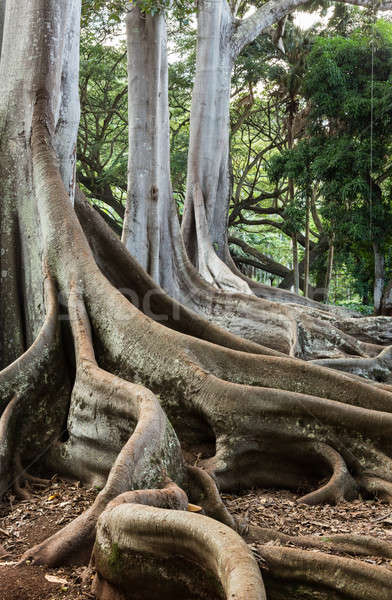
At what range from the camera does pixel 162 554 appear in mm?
2062

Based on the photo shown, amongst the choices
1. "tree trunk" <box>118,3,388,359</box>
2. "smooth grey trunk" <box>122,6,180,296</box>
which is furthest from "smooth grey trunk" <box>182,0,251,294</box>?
"smooth grey trunk" <box>122,6,180,296</box>

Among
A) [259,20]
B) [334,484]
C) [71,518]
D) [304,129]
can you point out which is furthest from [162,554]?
[304,129]

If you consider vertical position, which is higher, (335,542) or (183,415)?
(183,415)

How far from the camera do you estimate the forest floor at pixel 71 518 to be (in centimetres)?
229

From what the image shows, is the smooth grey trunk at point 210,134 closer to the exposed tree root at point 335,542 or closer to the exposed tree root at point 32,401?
the exposed tree root at point 32,401

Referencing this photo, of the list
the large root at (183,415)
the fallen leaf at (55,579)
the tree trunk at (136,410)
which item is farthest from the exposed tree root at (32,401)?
the fallen leaf at (55,579)

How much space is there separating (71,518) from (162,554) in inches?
45.2

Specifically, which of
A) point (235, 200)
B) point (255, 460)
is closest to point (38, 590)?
point (255, 460)

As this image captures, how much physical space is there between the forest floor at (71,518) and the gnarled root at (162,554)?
0.22 metres

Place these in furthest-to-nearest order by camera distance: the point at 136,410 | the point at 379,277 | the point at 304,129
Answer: the point at 304,129
the point at 379,277
the point at 136,410

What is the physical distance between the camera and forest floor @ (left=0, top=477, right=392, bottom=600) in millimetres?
2285

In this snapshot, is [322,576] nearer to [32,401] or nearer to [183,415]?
[183,415]

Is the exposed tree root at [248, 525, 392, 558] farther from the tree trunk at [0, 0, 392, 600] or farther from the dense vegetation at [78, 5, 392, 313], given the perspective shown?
the dense vegetation at [78, 5, 392, 313]

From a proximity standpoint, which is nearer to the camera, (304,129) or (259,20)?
(259,20)
